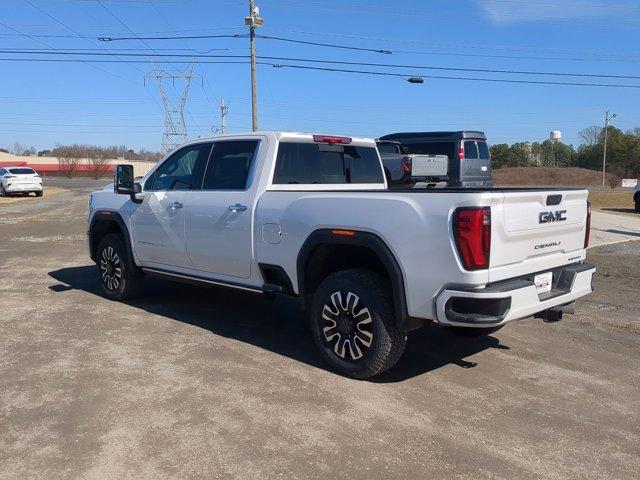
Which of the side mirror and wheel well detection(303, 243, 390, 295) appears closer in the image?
wheel well detection(303, 243, 390, 295)

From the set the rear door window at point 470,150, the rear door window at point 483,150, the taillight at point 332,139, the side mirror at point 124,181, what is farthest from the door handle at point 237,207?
the rear door window at point 483,150

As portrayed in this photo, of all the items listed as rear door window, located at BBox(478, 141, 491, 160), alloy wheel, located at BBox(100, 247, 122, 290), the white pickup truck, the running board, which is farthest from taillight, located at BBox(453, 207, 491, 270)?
rear door window, located at BBox(478, 141, 491, 160)

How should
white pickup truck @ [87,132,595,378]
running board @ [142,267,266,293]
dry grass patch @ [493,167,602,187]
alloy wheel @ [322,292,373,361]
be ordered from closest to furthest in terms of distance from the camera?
white pickup truck @ [87,132,595,378], alloy wheel @ [322,292,373,361], running board @ [142,267,266,293], dry grass patch @ [493,167,602,187]

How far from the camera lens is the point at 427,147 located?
15453 millimetres

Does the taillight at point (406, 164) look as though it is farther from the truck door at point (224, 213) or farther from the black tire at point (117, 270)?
the black tire at point (117, 270)

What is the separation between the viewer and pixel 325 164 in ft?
19.6

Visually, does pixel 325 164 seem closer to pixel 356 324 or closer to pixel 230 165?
pixel 230 165

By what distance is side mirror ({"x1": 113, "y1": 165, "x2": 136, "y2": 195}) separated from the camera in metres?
6.58

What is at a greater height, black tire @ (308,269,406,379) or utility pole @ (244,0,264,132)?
utility pole @ (244,0,264,132)

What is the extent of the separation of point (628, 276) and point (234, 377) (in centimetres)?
741

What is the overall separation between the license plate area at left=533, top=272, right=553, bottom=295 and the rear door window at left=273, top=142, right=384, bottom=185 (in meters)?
2.39

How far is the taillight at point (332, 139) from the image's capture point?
19.3ft

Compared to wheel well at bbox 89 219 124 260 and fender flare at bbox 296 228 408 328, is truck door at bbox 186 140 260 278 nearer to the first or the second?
fender flare at bbox 296 228 408 328

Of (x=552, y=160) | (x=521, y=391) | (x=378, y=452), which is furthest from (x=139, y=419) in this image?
(x=552, y=160)
